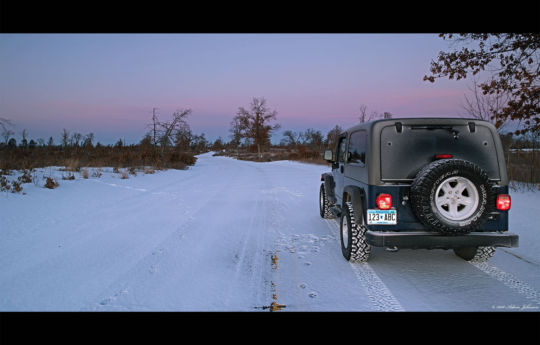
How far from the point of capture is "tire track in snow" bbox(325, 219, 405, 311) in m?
3.23

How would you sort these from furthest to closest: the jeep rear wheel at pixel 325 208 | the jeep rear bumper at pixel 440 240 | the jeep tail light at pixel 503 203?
the jeep rear wheel at pixel 325 208
the jeep tail light at pixel 503 203
the jeep rear bumper at pixel 440 240

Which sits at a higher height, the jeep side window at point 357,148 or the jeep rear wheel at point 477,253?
the jeep side window at point 357,148

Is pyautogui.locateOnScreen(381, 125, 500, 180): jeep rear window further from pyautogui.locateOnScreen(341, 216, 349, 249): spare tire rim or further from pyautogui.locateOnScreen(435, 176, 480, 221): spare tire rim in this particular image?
pyautogui.locateOnScreen(341, 216, 349, 249): spare tire rim

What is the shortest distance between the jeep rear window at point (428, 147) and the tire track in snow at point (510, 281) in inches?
51.9

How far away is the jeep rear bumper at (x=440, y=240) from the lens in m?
3.86

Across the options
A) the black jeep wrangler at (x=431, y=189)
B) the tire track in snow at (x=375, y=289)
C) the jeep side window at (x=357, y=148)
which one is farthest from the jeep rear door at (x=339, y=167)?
the tire track in snow at (x=375, y=289)

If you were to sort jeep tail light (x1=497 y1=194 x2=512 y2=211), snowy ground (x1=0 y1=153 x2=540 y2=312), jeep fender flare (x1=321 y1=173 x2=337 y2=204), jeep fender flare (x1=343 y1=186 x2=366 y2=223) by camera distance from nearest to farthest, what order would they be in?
snowy ground (x1=0 y1=153 x2=540 y2=312) < jeep tail light (x1=497 y1=194 x2=512 y2=211) < jeep fender flare (x1=343 y1=186 x2=366 y2=223) < jeep fender flare (x1=321 y1=173 x2=337 y2=204)

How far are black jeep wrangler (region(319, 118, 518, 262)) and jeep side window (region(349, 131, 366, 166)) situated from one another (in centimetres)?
16

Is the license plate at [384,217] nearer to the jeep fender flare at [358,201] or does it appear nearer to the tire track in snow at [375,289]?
the jeep fender flare at [358,201]

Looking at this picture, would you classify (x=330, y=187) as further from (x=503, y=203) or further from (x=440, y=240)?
(x=503, y=203)

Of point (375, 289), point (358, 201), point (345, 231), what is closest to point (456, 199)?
point (358, 201)

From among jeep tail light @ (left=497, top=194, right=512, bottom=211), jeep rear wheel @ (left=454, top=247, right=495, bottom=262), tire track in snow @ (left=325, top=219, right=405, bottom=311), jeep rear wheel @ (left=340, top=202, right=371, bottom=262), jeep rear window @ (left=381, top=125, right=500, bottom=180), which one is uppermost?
jeep rear window @ (left=381, top=125, right=500, bottom=180)

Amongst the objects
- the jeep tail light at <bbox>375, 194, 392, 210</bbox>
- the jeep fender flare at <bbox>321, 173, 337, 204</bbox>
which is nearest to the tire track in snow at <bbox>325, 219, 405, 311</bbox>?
the jeep tail light at <bbox>375, 194, 392, 210</bbox>
